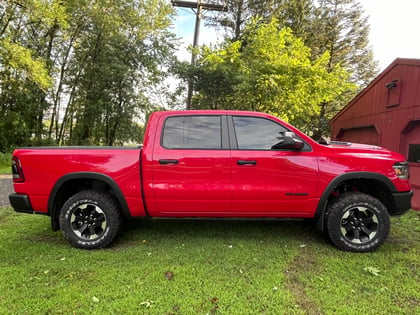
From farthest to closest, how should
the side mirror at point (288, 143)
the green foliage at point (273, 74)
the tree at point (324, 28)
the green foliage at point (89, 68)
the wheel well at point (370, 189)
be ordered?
1. the tree at point (324, 28)
2. the green foliage at point (89, 68)
3. the green foliage at point (273, 74)
4. the wheel well at point (370, 189)
5. the side mirror at point (288, 143)

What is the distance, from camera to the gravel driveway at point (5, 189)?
5.44 meters

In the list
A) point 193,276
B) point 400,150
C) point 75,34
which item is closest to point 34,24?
point 75,34

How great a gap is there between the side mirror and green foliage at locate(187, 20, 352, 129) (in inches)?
283

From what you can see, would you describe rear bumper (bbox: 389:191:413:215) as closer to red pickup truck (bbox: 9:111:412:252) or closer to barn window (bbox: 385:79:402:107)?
red pickup truck (bbox: 9:111:412:252)

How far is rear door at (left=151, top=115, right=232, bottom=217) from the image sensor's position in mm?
3035

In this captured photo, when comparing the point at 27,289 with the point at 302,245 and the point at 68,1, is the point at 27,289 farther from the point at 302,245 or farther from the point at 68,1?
the point at 68,1

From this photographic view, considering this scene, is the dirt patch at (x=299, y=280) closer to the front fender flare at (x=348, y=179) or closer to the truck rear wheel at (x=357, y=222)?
the truck rear wheel at (x=357, y=222)

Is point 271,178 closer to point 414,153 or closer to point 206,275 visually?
point 206,275

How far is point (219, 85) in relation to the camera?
12.0 metres

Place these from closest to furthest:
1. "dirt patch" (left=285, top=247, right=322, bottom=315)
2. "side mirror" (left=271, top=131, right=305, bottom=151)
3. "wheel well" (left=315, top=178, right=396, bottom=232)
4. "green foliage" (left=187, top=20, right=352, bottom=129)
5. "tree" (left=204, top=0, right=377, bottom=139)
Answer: "dirt patch" (left=285, top=247, right=322, bottom=315) < "side mirror" (left=271, top=131, right=305, bottom=151) < "wheel well" (left=315, top=178, right=396, bottom=232) < "green foliage" (left=187, top=20, right=352, bottom=129) < "tree" (left=204, top=0, right=377, bottom=139)

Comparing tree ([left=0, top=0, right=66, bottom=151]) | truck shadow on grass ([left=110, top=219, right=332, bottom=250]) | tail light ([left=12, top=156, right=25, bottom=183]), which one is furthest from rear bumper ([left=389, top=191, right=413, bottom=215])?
tree ([left=0, top=0, right=66, bottom=151])

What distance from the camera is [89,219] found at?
319 centimetres

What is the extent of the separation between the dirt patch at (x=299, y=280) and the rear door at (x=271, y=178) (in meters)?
0.52

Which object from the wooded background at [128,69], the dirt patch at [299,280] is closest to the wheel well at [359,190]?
the dirt patch at [299,280]
